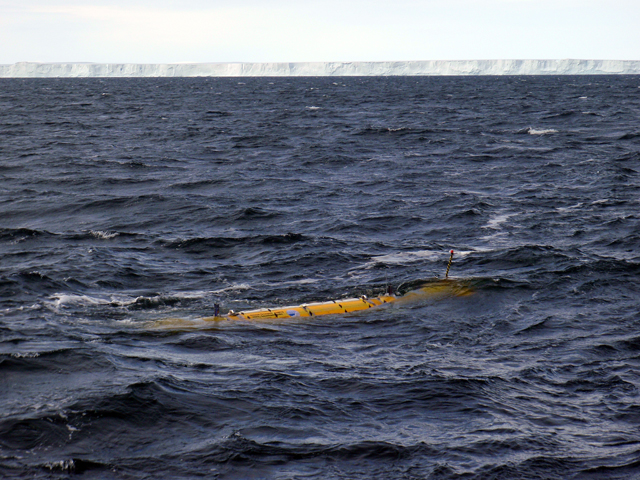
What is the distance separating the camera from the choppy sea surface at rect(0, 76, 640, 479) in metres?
15.3

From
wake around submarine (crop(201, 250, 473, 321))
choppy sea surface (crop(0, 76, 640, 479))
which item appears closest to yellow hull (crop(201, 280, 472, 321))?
wake around submarine (crop(201, 250, 473, 321))

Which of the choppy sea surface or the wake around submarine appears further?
the wake around submarine

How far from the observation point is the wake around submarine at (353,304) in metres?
23.5

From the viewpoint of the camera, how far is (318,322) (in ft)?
77.5

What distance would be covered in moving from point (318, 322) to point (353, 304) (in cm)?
195

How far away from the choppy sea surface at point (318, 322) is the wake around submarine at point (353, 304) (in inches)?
22.6

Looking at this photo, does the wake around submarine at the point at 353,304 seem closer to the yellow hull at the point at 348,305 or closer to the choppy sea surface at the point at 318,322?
the yellow hull at the point at 348,305

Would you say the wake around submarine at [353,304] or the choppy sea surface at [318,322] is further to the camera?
the wake around submarine at [353,304]

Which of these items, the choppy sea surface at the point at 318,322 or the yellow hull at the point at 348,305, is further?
the yellow hull at the point at 348,305

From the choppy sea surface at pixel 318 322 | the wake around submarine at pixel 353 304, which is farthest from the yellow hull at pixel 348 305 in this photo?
the choppy sea surface at pixel 318 322

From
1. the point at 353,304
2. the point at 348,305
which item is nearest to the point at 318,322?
the point at 348,305

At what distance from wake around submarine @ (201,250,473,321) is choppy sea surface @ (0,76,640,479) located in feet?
1.89

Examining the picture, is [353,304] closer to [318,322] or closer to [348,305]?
[348,305]

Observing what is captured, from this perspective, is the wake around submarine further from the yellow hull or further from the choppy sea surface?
the choppy sea surface
